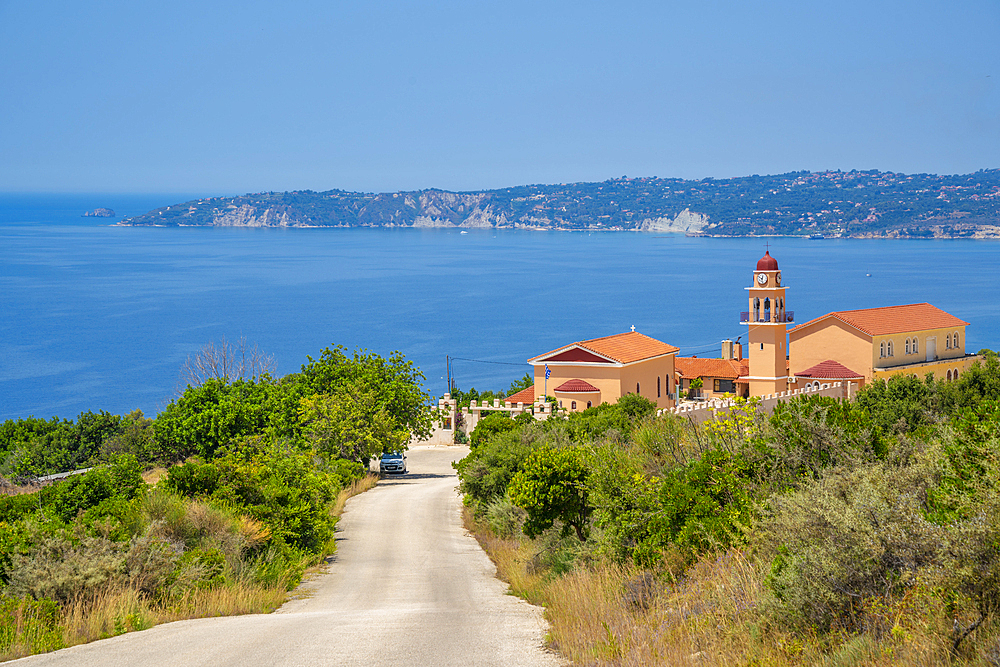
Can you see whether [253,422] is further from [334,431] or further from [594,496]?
[594,496]

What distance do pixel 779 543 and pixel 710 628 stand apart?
82cm

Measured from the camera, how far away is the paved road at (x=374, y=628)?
783cm

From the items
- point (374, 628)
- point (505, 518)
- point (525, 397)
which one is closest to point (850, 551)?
point (374, 628)

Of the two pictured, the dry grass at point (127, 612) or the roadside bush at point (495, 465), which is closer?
the dry grass at point (127, 612)

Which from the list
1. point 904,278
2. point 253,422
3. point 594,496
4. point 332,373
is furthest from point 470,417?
point 904,278

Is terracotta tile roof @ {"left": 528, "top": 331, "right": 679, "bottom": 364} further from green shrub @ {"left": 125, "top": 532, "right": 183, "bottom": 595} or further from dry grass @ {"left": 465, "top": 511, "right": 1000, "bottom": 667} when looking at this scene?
dry grass @ {"left": 465, "top": 511, "right": 1000, "bottom": 667}

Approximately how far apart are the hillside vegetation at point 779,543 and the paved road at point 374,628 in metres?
0.64

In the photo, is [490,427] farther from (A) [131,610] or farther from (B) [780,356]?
(B) [780,356]

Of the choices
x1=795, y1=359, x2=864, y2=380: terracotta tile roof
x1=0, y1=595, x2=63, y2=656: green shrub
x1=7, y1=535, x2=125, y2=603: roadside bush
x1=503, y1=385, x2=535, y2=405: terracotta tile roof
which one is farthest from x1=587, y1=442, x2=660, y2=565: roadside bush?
x1=503, y1=385, x2=535, y2=405: terracotta tile roof

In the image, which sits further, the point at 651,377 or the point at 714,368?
the point at 714,368

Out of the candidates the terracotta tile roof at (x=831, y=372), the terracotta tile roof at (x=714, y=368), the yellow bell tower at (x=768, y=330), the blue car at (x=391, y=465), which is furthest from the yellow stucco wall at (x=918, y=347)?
the blue car at (x=391, y=465)

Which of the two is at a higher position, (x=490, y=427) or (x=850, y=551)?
(x=850, y=551)

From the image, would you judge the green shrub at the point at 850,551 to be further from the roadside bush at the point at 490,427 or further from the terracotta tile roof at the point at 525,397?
the terracotta tile roof at the point at 525,397

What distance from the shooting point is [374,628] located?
9289 mm
